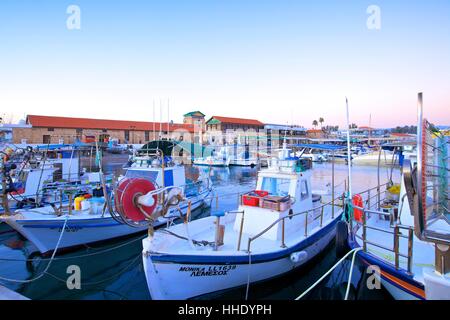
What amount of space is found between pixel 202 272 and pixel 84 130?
45.2m

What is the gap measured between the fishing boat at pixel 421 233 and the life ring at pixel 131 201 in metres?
4.61

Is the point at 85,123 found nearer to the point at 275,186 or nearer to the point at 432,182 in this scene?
the point at 275,186

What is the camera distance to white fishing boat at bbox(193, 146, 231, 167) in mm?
42906

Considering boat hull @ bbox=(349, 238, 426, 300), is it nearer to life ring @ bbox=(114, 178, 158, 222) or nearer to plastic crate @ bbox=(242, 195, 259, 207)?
plastic crate @ bbox=(242, 195, 259, 207)

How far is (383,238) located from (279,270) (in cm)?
288

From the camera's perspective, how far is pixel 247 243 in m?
6.65

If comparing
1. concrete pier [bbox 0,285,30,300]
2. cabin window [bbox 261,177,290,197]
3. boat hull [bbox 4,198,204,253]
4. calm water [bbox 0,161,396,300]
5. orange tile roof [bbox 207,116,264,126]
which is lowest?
calm water [bbox 0,161,396,300]

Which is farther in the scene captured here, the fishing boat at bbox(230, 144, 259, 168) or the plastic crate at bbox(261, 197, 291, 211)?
the fishing boat at bbox(230, 144, 259, 168)

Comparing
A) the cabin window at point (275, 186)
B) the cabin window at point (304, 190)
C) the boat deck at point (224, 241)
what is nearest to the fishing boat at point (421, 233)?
the boat deck at point (224, 241)

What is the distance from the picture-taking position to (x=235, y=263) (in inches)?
Result: 229

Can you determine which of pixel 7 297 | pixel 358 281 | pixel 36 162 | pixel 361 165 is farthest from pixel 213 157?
pixel 7 297

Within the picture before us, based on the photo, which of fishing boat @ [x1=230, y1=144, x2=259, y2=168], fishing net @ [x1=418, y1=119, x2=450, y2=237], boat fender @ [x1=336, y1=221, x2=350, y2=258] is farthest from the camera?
fishing boat @ [x1=230, y1=144, x2=259, y2=168]

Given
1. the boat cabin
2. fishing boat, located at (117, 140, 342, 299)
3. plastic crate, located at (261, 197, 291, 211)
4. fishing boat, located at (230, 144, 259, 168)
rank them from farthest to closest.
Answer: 1. fishing boat, located at (230, 144, 259, 168)
2. the boat cabin
3. plastic crate, located at (261, 197, 291, 211)
4. fishing boat, located at (117, 140, 342, 299)

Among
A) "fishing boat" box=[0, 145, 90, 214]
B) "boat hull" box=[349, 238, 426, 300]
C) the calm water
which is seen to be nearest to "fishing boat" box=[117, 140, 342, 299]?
the calm water
